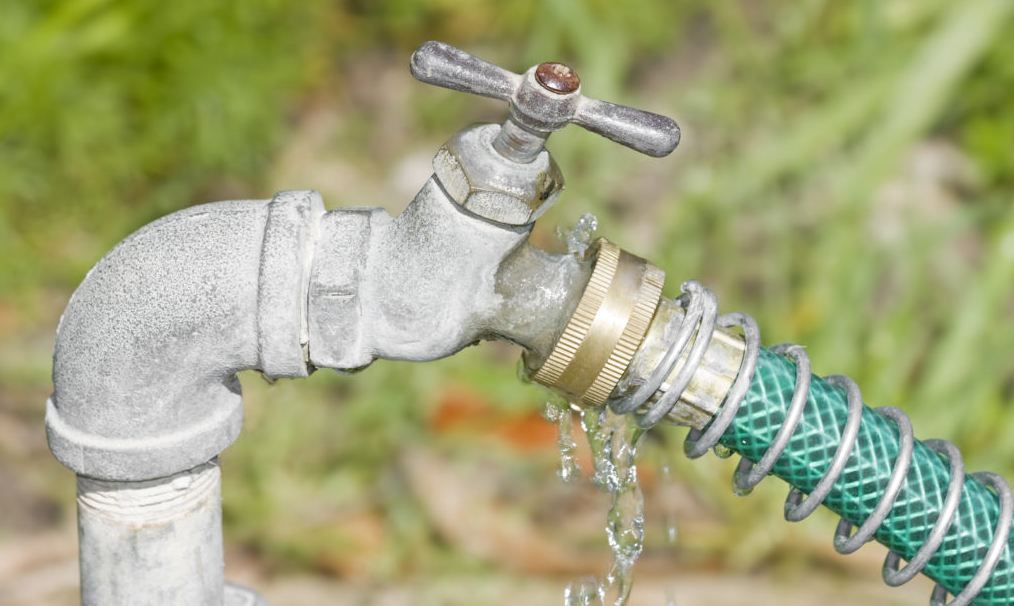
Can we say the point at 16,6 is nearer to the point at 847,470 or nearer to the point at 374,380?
the point at 374,380

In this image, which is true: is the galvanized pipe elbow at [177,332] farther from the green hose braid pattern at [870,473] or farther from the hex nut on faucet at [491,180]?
the green hose braid pattern at [870,473]

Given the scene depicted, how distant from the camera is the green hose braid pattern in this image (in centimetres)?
107

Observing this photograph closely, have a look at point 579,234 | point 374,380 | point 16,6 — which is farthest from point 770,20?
point 579,234

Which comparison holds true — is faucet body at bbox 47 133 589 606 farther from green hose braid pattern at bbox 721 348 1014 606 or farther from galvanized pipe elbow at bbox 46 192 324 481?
green hose braid pattern at bbox 721 348 1014 606

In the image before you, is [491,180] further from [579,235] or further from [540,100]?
[579,235]

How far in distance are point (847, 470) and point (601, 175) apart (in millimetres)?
2216

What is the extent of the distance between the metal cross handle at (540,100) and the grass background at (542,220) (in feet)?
5.82

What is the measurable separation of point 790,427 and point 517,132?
34 cm

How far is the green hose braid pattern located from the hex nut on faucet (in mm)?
245

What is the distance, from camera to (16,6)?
3053 mm

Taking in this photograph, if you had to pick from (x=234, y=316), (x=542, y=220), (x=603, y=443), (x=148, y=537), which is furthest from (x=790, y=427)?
(x=542, y=220)

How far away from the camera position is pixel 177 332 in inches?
40.9

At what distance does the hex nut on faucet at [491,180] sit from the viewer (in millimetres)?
987

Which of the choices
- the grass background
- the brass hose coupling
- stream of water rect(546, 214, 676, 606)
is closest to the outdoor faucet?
the brass hose coupling
